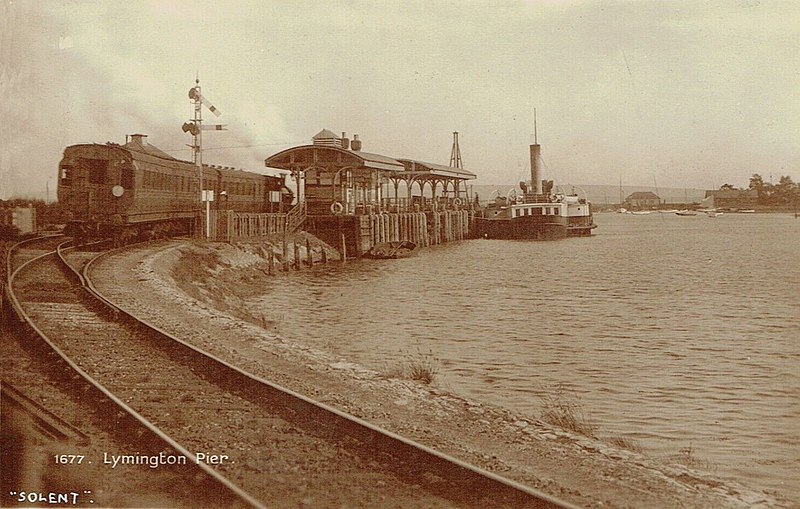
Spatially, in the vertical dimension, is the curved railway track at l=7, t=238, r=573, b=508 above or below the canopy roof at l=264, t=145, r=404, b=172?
below

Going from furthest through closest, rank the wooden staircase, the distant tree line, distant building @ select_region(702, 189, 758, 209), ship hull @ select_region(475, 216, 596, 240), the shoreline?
distant building @ select_region(702, 189, 758, 209) → the distant tree line → ship hull @ select_region(475, 216, 596, 240) → the wooden staircase → the shoreline

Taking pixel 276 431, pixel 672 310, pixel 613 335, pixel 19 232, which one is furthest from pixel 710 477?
pixel 19 232

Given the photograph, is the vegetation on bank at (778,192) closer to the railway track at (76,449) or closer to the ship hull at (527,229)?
the ship hull at (527,229)

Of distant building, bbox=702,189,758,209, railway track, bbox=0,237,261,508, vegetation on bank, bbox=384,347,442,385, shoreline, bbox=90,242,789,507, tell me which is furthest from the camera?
distant building, bbox=702,189,758,209

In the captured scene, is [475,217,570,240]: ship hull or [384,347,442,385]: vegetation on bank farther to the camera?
[475,217,570,240]: ship hull

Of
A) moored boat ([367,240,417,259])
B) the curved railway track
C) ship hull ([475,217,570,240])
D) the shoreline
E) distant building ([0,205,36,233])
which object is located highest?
distant building ([0,205,36,233])

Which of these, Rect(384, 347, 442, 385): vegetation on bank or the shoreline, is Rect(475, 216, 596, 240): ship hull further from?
the shoreline

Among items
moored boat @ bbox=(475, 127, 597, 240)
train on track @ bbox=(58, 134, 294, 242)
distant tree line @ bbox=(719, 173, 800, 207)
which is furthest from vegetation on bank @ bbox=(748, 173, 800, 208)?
train on track @ bbox=(58, 134, 294, 242)
